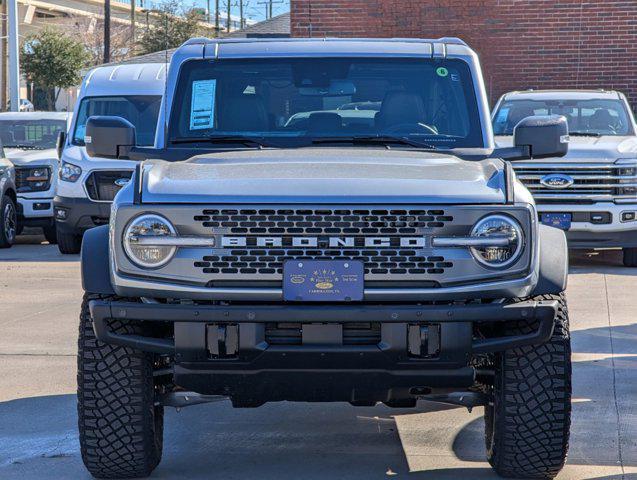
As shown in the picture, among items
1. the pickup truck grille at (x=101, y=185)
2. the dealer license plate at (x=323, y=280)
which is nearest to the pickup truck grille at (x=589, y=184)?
the pickup truck grille at (x=101, y=185)

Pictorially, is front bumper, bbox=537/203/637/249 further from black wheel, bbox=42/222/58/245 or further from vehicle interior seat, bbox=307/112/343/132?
vehicle interior seat, bbox=307/112/343/132

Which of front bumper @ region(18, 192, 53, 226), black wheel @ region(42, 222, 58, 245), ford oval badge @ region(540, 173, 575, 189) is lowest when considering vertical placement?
black wheel @ region(42, 222, 58, 245)

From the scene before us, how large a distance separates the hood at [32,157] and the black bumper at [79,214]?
1.94 meters

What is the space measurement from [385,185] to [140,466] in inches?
62.8

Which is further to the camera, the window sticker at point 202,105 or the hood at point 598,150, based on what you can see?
the hood at point 598,150

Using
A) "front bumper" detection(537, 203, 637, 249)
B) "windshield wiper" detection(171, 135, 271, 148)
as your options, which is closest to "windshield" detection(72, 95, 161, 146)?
"front bumper" detection(537, 203, 637, 249)

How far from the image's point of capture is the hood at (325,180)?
521 centimetres

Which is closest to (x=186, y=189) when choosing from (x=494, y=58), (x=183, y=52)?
(x=183, y=52)

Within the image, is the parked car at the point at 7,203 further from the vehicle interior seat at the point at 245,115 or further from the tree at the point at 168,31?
the tree at the point at 168,31

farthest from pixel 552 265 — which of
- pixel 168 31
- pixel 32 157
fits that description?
pixel 168 31

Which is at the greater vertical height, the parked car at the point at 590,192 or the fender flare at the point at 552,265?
the fender flare at the point at 552,265

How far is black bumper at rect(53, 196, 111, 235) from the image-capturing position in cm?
1652

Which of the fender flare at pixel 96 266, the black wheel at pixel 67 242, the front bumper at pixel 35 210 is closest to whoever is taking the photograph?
the fender flare at pixel 96 266

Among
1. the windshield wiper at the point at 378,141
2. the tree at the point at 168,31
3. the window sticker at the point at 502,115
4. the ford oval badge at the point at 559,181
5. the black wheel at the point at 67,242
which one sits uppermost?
the tree at the point at 168,31
